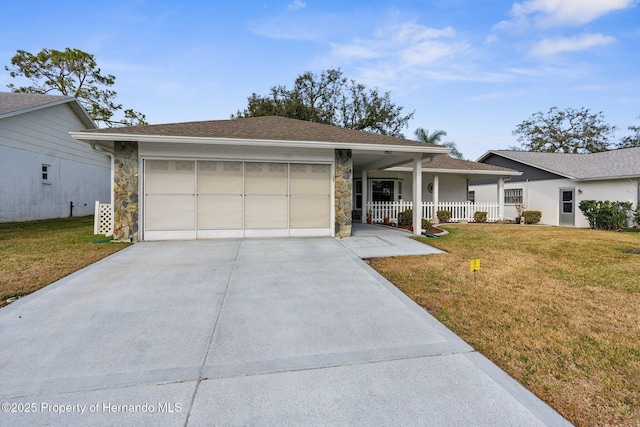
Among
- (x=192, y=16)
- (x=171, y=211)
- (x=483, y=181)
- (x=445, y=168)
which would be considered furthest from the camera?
(x=483, y=181)

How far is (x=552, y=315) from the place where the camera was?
3635mm

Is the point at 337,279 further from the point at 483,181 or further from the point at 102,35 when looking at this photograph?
the point at 483,181

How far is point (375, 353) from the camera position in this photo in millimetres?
2764

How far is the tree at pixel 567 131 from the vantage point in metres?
30.5

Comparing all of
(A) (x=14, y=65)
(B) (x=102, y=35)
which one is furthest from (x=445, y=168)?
(A) (x=14, y=65)

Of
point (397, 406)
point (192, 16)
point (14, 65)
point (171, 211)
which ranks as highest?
point (14, 65)

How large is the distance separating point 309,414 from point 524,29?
14.7 metres

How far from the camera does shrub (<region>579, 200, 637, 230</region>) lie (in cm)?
1269

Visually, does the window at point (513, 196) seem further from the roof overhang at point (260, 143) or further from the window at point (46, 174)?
the window at point (46, 174)

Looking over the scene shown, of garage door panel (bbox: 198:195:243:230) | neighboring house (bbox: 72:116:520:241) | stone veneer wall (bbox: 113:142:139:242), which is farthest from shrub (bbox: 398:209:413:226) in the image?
stone veneer wall (bbox: 113:142:139:242)

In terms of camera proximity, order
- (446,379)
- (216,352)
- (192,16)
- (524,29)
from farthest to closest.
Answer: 1. (524,29)
2. (192,16)
3. (216,352)
4. (446,379)

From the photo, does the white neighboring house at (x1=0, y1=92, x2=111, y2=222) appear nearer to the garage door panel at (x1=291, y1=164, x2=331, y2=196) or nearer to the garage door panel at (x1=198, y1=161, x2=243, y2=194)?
the garage door panel at (x1=198, y1=161, x2=243, y2=194)

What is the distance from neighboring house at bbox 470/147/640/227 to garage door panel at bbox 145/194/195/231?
16728 mm

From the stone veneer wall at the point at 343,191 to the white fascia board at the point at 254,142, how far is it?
0.46 meters
